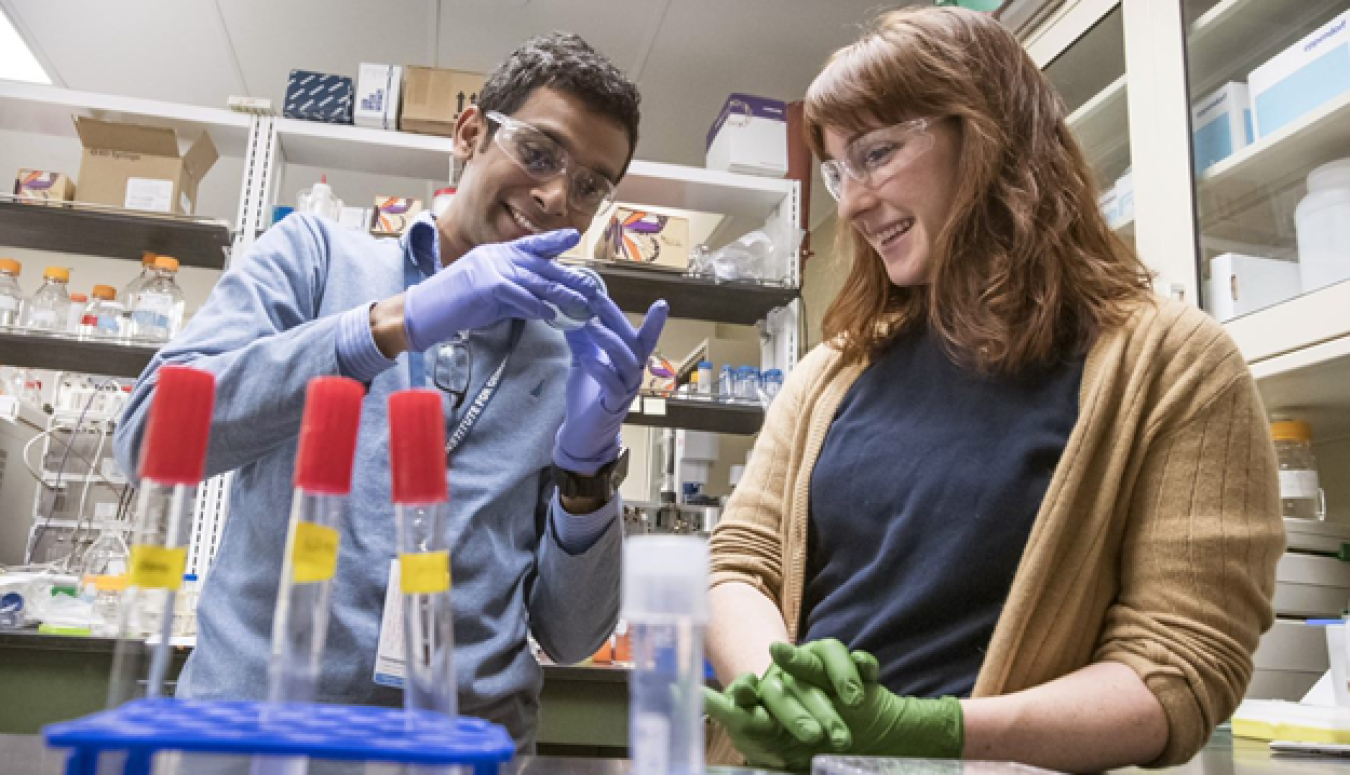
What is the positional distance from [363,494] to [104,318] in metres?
2.07

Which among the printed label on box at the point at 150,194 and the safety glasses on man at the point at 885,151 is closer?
the safety glasses on man at the point at 885,151

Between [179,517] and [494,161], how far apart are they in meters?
0.98

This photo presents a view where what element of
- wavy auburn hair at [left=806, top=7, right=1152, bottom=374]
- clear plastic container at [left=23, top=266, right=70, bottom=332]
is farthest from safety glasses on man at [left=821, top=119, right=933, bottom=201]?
clear plastic container at [left=23, top=266, right=70, bottom=332]

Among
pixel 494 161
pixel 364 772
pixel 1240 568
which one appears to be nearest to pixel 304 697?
pixel 364 772

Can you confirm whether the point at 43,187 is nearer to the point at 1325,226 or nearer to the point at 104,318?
the point at 104,318

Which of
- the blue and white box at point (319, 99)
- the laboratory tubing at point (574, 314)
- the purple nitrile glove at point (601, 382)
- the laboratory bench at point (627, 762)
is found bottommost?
the laboratory bench at point (627, 762)

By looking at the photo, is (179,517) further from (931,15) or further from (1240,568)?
(931,15)

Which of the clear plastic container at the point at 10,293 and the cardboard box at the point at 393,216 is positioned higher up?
the cardboard box at the point at 393,216

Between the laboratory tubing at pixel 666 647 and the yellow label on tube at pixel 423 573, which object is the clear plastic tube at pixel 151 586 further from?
the laboratory tubing at pixel 666 647

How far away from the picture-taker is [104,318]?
2.74m

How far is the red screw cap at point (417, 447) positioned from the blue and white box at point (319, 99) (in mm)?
2856

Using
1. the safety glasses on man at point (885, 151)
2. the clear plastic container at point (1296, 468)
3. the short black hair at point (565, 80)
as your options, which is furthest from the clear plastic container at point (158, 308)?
the clear plastic container at point (1296, 468)

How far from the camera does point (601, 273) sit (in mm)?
2998

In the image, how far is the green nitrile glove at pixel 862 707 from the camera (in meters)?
0.73
